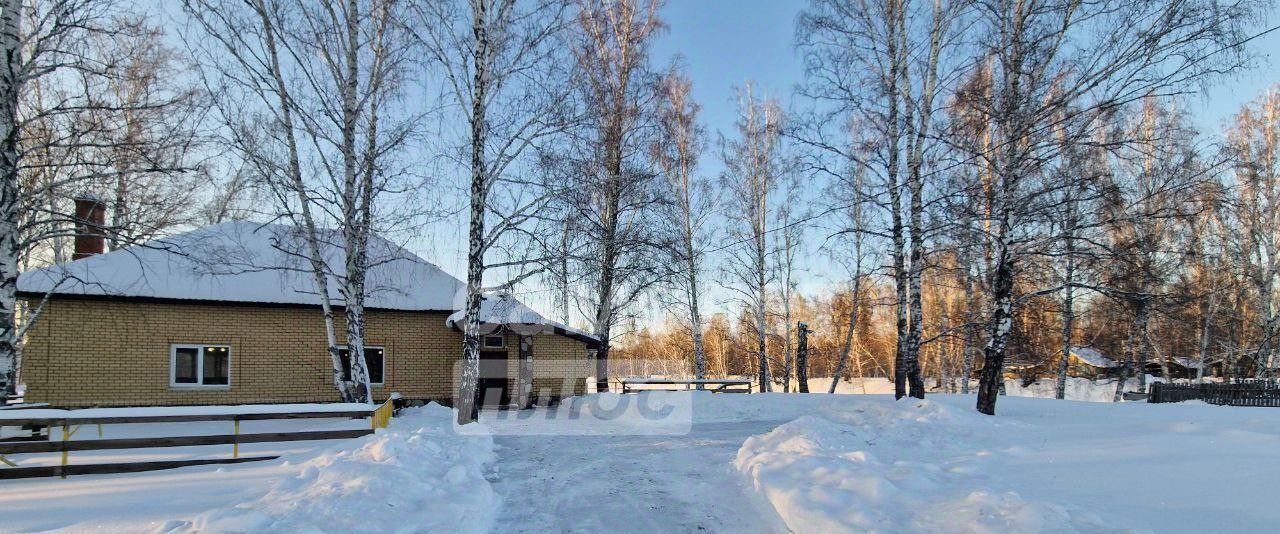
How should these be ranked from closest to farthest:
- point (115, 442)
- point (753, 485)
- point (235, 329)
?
point (753, 485) → point (115, 442) → point (235, 329)

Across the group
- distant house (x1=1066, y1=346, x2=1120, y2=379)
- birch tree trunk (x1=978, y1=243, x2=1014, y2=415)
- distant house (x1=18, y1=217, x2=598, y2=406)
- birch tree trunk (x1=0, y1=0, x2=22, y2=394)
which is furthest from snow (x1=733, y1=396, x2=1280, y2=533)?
distant house (x1=1066, y1=346, x2=1120, y2=379)

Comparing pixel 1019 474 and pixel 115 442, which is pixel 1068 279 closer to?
pixel 1019 474

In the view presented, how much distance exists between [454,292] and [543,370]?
3508mm

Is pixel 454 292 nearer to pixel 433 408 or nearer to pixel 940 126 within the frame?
pixel 433 408

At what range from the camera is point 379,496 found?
534cm

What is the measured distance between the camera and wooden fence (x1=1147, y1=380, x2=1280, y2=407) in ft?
55.8

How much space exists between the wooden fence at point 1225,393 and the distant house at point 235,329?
A: 729 inches

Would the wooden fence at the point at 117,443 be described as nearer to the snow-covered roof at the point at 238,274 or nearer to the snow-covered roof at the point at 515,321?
the snow-covered roof at the point at 238,274

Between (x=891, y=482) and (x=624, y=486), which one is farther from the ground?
(x=891, y=482)

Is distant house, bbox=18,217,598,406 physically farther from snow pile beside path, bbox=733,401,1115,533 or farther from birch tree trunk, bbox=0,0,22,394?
snow pile beside path, bbox=733,401,1115,533

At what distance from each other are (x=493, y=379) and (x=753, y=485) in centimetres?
1278

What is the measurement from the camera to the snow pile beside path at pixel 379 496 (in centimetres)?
454

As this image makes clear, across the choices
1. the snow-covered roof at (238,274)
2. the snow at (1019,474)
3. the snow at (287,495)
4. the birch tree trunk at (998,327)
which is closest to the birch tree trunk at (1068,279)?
the birch tree trunk at (998,327)

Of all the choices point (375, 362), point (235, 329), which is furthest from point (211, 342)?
point (375, 362)
